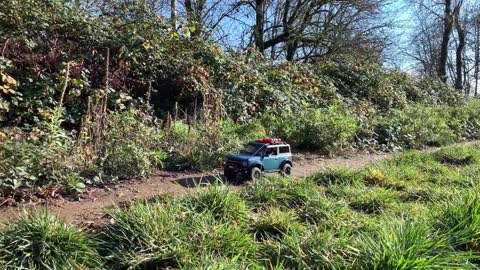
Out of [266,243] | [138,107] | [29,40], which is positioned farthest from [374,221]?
[29,40]

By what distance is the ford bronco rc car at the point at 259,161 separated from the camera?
5.95 m

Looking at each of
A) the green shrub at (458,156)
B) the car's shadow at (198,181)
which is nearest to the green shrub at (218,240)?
the car's shadow at (198,181)

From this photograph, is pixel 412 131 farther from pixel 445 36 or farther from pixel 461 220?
pixel 445 36

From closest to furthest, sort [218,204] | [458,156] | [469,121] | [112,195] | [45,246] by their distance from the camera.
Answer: [45,246] < [218,204] < [112,195] < [458,156] < [469,121]

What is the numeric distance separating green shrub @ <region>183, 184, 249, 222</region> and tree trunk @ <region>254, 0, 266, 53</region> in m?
15.1

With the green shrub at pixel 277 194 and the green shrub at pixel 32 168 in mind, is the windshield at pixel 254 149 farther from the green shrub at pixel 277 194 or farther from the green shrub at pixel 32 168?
the green shrub at pixel 32 168

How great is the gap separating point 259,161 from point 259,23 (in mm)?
14390

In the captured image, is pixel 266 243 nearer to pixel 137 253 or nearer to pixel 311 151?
pixel 137 253

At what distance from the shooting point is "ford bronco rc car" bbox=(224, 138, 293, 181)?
5949mm

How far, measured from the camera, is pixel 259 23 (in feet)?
63.8

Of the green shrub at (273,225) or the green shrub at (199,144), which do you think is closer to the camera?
the green shrub at (273,225)

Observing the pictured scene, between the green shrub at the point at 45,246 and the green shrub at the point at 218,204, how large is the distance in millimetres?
1055

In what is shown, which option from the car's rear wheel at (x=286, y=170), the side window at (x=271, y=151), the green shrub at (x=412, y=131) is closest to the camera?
the side window at (x=271, y=151)

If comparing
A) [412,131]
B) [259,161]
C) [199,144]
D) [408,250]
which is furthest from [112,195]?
[412,131]
